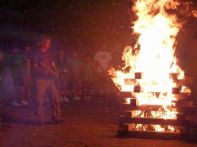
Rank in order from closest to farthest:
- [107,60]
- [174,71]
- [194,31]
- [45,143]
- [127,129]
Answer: [45,143] < [127,129] < [174,71] < [194,31] < [107,60]

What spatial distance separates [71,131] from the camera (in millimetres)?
10930

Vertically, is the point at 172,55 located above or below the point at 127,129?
above

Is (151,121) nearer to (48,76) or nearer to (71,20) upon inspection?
(48,76)

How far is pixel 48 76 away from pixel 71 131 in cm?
181

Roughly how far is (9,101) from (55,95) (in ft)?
14.5

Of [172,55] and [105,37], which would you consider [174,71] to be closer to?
[172,55]

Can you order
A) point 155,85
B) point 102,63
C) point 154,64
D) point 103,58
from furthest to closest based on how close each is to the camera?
point 103,58
point 102,63
point 154,64
point 155,85

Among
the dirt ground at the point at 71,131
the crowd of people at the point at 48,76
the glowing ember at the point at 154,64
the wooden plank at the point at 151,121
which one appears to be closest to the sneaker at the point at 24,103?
the crowd of people at the point at 48,76

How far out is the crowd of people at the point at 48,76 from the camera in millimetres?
12008

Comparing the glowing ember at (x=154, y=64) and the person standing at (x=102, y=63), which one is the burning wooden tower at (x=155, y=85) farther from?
the person standing at (x=102, y=63)

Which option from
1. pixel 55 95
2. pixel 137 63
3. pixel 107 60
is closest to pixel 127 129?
pixel 137 63

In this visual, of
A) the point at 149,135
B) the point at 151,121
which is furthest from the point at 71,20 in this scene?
the point at 149,135

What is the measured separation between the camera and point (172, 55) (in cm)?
1131

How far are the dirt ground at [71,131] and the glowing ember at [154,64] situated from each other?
107 centimetres
